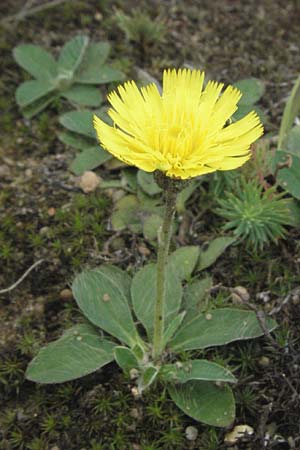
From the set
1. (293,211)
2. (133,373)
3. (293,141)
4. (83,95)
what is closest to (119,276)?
(133,373)

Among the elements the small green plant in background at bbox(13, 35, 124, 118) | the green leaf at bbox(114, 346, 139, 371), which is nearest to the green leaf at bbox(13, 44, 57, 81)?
the small green plant in background at bbox(13, 35, 124, 118)

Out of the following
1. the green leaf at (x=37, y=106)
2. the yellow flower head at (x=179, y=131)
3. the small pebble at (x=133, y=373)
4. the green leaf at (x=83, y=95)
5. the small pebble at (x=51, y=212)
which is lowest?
the small pebble at (x=133, y=373)

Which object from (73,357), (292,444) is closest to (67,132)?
(73,357)

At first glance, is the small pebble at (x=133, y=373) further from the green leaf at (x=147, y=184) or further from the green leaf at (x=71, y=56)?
the green leaf at (x=71, y=56)

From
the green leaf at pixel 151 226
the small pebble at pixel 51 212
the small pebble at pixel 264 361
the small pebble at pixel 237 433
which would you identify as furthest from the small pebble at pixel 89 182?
the small pebble at pixel 237 433

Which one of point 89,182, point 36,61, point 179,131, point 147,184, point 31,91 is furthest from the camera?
point 36,61

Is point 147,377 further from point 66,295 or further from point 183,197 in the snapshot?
point 183,197

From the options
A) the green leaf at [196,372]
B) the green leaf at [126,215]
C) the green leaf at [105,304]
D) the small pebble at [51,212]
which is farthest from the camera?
the small pebble at [51,212]
